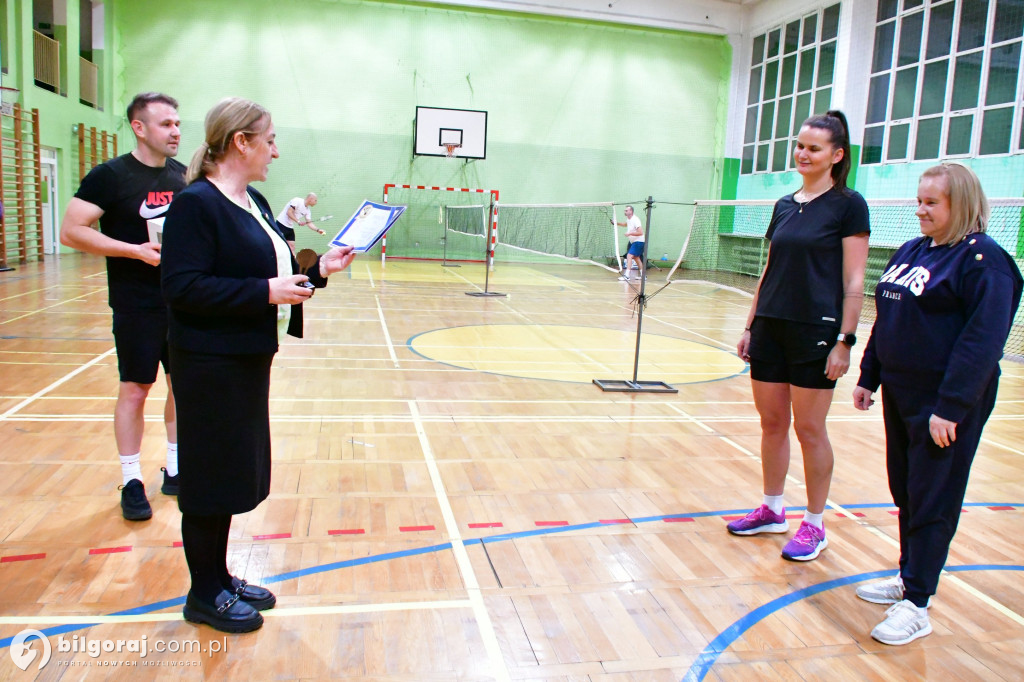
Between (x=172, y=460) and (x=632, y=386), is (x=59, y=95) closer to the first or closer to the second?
(x=632, y=386)

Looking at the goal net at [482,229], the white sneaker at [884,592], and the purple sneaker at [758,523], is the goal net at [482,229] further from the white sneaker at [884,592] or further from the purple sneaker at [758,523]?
the white sneaker at [884,592]

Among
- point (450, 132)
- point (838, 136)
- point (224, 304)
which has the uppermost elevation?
point (450, 132)

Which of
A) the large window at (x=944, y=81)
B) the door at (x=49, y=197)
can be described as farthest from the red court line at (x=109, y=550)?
the door at (x=49, y=197)

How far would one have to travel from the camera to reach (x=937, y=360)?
8.14 feet

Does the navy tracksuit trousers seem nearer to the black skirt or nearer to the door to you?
the black skirt

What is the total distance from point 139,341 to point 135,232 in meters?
0.45

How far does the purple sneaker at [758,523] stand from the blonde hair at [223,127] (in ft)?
8.40

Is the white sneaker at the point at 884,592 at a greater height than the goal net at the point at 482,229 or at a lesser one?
lesser

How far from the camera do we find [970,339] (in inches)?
93.2

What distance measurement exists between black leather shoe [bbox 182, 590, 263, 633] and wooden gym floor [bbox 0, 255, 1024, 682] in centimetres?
4

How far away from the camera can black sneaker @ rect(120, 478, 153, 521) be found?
3238 millimetres

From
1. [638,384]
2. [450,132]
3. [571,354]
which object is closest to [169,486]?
[638,384]

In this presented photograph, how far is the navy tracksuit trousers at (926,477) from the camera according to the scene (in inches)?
97.7

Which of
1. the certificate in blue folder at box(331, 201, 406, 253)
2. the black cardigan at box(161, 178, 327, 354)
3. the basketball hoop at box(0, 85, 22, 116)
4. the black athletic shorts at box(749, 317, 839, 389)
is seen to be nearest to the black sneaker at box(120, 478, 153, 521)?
the black cardigan at box(161, 178, 327, 354)
